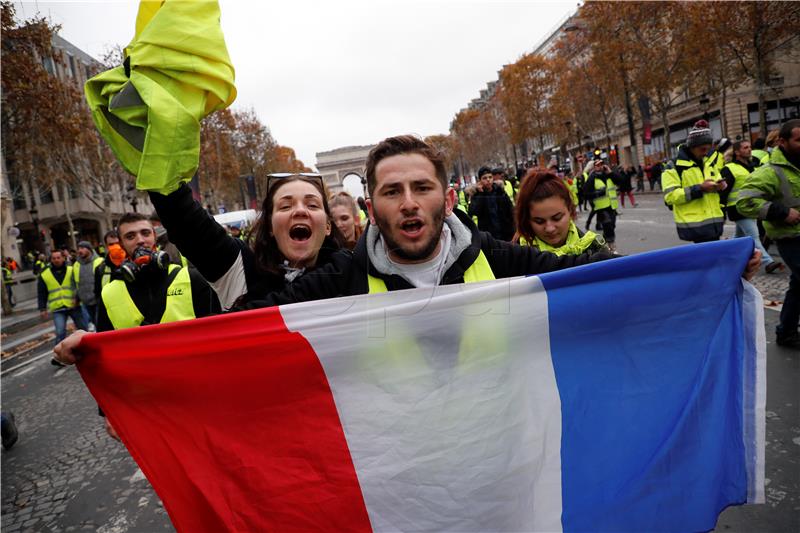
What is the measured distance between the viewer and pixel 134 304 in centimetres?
340

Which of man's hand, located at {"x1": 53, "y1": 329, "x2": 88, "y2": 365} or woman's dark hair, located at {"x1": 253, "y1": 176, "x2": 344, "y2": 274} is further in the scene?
woman's dark hair, located at {"x1": 253, "y1": 176, "x2": 344, "y2": 274}

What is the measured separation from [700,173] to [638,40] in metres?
27.4

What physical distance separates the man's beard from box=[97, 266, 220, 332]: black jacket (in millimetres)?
Answer: 1696

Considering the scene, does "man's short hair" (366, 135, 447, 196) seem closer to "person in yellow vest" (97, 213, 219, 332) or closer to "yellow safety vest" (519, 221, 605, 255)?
"yellow safety vest" (519, 221, 605, 255)

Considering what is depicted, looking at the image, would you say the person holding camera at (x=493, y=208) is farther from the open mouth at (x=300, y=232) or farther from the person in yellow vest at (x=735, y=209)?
the open mouth at (x=300, y=232)

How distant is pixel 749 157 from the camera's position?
8.26 metres

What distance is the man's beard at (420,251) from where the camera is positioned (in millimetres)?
2021

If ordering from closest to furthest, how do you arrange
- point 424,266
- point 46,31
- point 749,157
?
point 424,266 → point 749,157 → point 46,31

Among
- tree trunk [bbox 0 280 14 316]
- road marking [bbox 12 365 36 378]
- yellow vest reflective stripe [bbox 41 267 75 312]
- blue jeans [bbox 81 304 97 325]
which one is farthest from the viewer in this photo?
tree trunk [bbox 0 280 14 316]

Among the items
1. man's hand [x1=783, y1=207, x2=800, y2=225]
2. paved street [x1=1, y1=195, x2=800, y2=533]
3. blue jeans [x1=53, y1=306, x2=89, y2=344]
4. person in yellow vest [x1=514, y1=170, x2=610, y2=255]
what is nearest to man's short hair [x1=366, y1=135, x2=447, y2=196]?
person in yellow vest [x1=514, y1=170, x2=610, y2=255]

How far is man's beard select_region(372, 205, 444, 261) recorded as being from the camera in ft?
6.63

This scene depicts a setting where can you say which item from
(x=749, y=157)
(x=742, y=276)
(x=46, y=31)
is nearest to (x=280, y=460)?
(x=742, y=276)

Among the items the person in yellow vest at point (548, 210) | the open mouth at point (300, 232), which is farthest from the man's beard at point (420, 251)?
the person in yellow vest at point (548, 210)

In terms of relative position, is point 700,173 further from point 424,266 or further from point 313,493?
point 313,493
